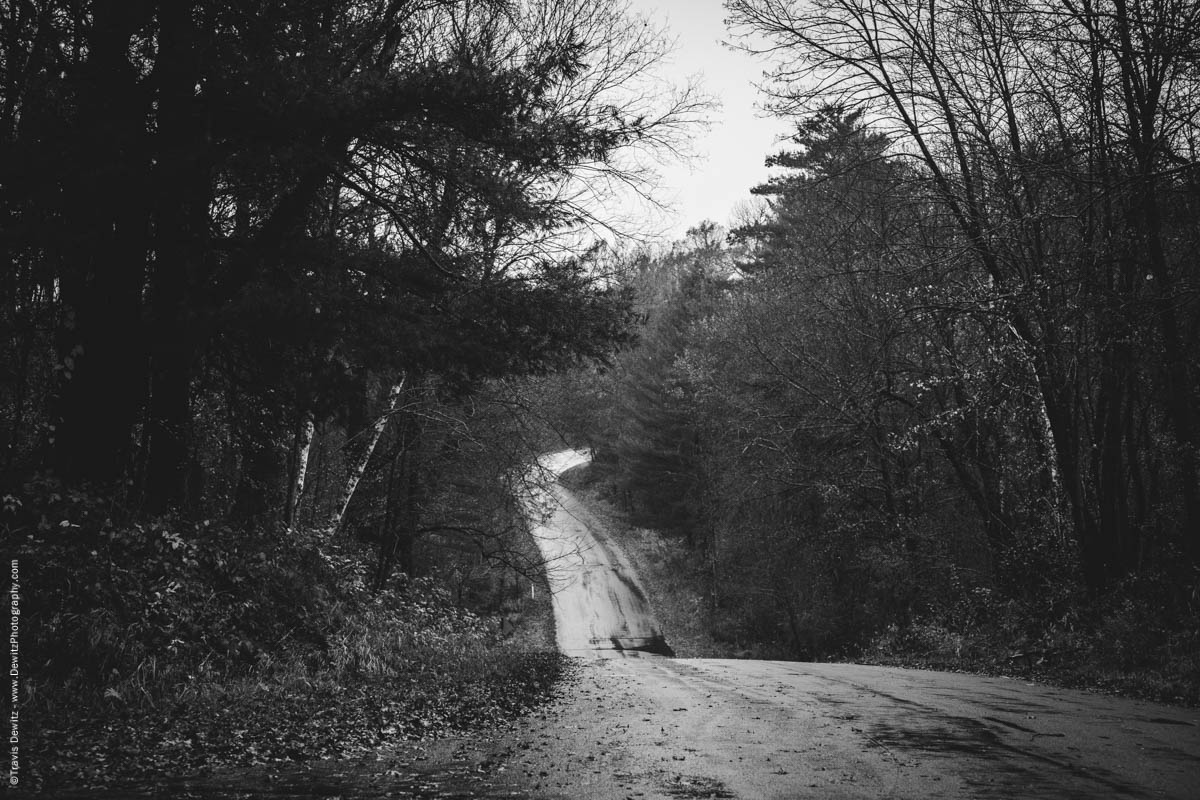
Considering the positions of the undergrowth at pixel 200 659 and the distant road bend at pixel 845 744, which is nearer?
the distant road bend at pixel 845 744

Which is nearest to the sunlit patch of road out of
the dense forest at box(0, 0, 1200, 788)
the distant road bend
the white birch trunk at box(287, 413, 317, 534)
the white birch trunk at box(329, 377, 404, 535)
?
the white birch trunk at box(329, 377, 404, 535)

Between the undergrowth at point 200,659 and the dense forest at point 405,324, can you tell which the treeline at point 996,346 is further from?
the undergrowth at point 200,659

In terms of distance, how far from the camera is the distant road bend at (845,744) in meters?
5.43

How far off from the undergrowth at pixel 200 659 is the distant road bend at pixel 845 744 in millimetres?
1274

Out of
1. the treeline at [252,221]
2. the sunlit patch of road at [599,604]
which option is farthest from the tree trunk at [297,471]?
the sunlit patch of road at [599,604]

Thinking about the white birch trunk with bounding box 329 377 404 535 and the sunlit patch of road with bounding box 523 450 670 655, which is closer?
the white birch trunk with bounding box 329 377 404 535

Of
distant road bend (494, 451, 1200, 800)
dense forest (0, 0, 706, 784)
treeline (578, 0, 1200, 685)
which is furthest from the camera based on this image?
treeline (578, 0, 1200, 685)

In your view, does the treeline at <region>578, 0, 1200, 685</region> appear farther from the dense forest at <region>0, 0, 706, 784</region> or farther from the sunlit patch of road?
the sunlit patch of road

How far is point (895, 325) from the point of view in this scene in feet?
52.9

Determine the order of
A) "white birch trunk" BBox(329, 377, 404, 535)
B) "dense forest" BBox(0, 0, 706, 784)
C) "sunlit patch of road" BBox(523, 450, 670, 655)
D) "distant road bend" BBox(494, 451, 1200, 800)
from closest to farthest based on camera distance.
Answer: "distant road bend" BBox(494, 451, 1200, 800) < "dense forest" BBox(0, 0, 706, 784) < "white birch trunk" BBox(329, 377, 404, 535) < "sunlit patch of road" BBox(523, 450, 670, 655)

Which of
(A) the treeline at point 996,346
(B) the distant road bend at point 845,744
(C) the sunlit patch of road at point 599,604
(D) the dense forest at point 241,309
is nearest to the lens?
(B) the distant road bend at point 845,744

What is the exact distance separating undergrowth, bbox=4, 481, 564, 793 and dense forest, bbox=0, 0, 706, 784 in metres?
0.03

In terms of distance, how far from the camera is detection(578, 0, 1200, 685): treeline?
37.5 feet

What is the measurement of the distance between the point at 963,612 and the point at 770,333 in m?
9.06
